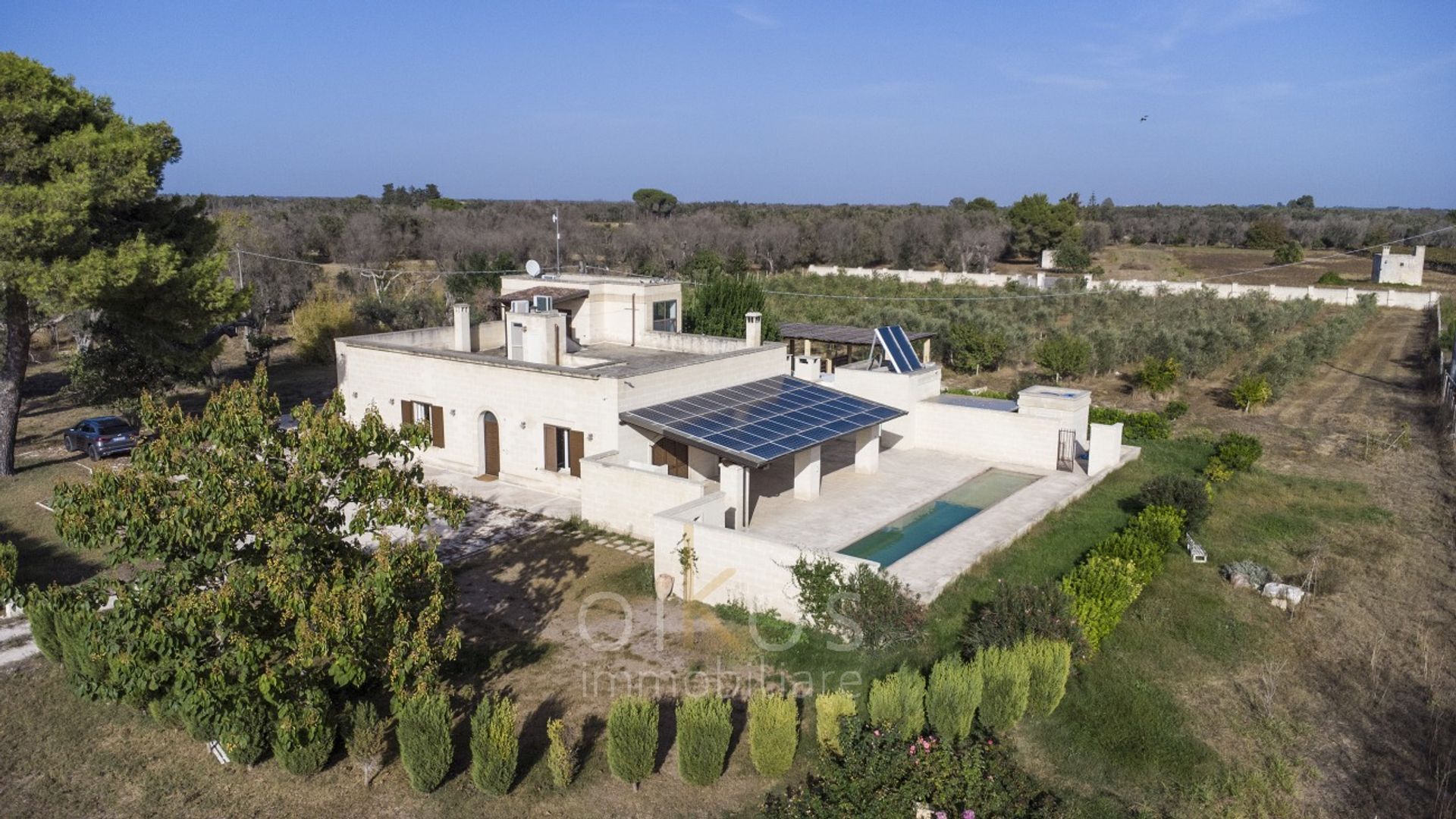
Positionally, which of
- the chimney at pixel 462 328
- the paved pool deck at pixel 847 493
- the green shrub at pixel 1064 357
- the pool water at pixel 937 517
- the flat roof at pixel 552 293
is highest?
the flat roof at pixel 552 293

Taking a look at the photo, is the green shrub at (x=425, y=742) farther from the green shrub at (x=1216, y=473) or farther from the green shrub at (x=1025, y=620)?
the green shrub at (x=1216, y=473)

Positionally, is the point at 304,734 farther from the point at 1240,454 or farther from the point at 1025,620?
the point at 1240,454

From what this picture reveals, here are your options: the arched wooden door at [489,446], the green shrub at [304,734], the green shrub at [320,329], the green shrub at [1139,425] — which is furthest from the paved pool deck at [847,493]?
the green shrub at [320,329]

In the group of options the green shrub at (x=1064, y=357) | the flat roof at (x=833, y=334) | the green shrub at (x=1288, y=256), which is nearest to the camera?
the flat roof at (x=833, y=334)

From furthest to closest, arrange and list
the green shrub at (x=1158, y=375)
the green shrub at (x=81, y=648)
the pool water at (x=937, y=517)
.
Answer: the green shrub at (x=1158, y=375)
the pool water at (x=937, y=517)
the green shrub at (x=81, y=648)

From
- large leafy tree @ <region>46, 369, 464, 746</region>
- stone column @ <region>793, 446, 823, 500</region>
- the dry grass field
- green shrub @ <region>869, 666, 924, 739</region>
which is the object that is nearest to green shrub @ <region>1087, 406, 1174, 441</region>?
the dry grass field
